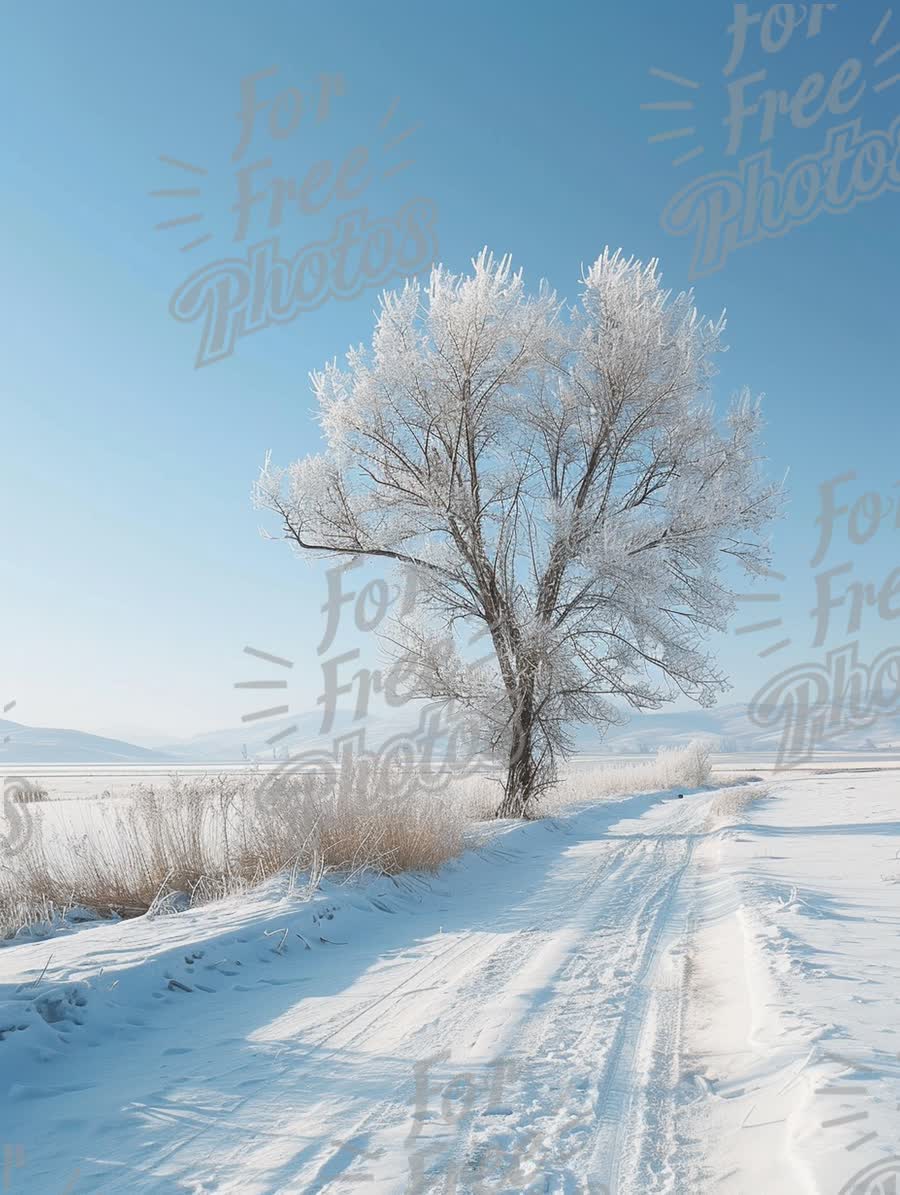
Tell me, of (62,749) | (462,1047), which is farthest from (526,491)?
(62,749)

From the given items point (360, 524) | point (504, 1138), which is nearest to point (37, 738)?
point (360, 524)

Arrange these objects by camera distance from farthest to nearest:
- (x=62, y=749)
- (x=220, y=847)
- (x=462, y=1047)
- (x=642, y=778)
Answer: (x=62, y=749) → (x=642, y=778) → (x=220, y=847) → (x=462, y=1047)

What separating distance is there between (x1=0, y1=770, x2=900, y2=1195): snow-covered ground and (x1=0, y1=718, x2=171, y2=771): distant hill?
421 feet

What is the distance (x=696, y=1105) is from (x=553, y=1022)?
0.83 meters

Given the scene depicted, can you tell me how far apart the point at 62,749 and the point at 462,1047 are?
16351cm

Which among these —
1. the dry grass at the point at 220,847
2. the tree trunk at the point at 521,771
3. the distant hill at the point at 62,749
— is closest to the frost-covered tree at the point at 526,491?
the tree trunk at the point at 521,771

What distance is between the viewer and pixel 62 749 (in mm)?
145125

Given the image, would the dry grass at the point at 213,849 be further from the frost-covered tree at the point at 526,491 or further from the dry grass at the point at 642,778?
the dry grass at the point at 642,778

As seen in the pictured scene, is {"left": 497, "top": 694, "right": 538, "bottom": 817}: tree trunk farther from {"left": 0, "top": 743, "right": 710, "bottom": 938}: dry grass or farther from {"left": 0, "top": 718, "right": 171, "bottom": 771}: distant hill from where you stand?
{"left": 0, "top": 718, "right": 171, "bottom": 771}: distant hill

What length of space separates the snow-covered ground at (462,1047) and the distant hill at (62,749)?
128m

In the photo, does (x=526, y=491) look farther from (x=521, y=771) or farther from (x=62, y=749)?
(x=62, y=749)

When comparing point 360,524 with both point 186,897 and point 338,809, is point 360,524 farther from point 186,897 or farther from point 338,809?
point 186,897

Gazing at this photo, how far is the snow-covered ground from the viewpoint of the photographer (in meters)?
2.18

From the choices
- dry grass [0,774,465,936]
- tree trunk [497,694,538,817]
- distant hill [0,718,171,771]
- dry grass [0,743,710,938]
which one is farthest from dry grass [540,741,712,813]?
distant hill [0,718,171,771]
